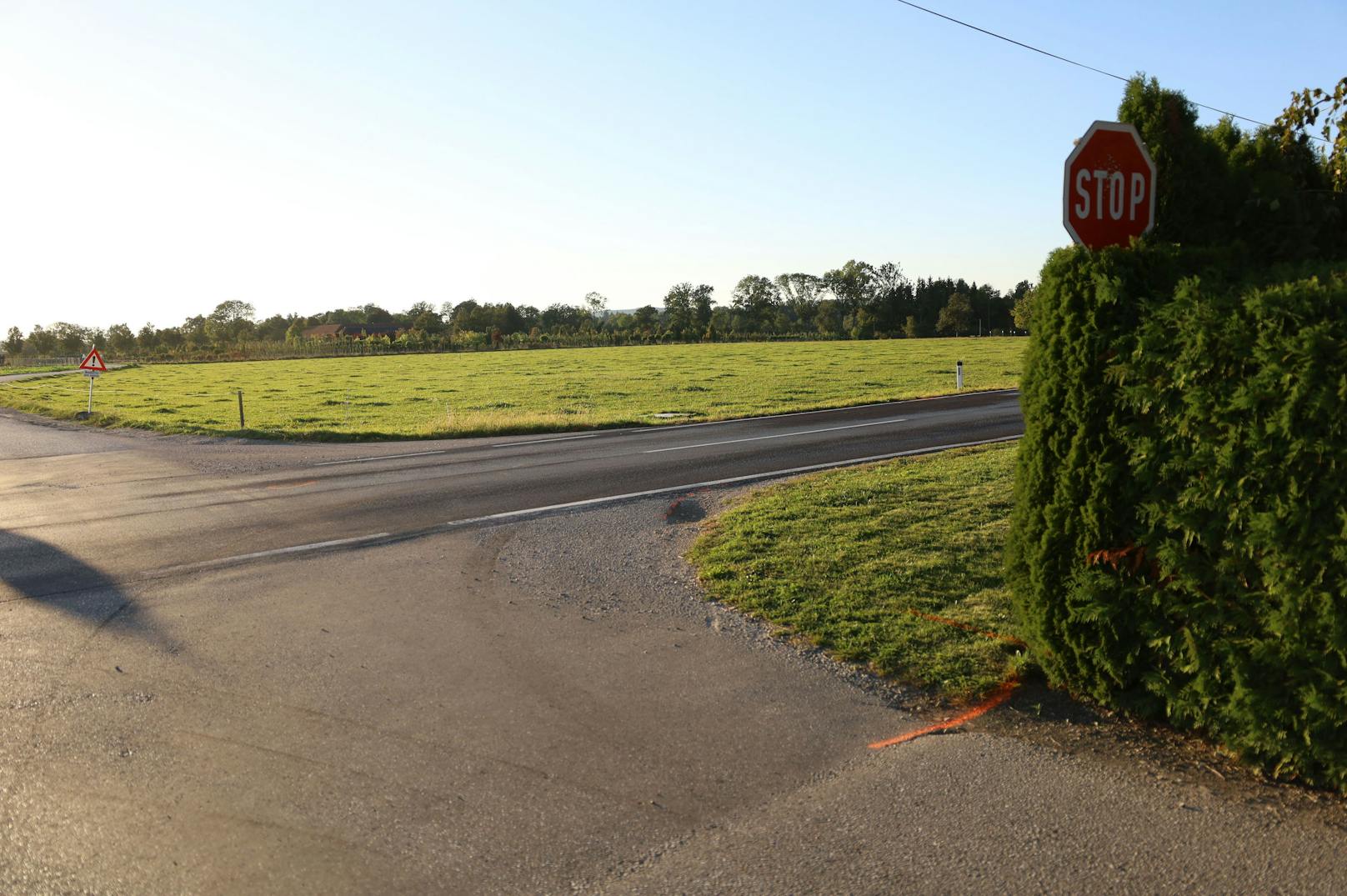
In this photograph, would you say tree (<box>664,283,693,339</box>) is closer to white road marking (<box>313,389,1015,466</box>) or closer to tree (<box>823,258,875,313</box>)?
tree (<box>823,258,875,313</box>)

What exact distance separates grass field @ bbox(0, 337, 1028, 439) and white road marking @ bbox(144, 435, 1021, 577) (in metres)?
7.80

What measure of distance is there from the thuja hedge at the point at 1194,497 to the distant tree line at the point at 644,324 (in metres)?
83.9

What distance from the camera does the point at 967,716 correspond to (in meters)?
4.82

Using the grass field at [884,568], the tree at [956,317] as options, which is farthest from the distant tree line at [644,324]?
the grass field at [884,568]

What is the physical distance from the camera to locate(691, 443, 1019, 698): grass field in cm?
570

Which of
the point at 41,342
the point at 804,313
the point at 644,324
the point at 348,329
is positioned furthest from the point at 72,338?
the point at 804,313

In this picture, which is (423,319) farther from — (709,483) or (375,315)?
(709,483)

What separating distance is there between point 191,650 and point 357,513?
474 cm

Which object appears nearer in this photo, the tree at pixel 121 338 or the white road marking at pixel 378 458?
the white road marking at pixel 378 458

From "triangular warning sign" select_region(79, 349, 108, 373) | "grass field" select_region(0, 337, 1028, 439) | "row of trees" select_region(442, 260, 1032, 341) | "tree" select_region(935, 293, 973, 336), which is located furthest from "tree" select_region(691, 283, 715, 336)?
"triangular warning sign" select_region(79, 349, 108, 373)

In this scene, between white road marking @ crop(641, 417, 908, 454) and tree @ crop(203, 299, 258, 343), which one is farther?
tree @ crop(203, 299, 258, 343)

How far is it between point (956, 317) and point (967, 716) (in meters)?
103

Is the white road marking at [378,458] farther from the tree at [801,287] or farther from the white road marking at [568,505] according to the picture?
the tree at [801,287]

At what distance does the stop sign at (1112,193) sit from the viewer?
193 inches
